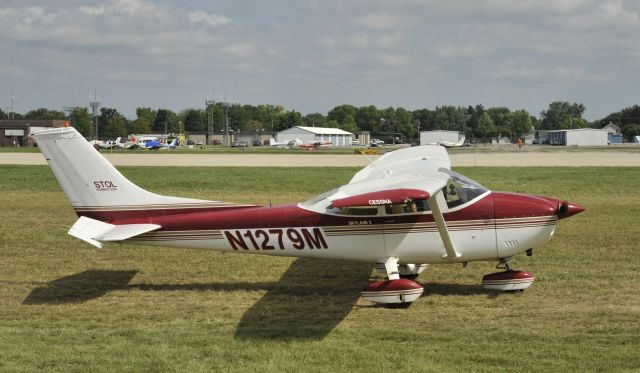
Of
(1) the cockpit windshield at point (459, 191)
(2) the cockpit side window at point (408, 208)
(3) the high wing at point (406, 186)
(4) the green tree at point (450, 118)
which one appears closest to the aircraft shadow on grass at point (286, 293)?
(2) the cockpit side window at point (408, 208)

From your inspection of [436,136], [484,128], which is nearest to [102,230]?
[436,136]

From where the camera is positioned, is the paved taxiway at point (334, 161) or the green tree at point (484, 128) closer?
the paved taxiway at point (334, 161)

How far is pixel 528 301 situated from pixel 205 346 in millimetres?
4602

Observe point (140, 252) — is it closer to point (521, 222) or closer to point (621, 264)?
point (521, 222)

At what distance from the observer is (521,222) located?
8.91m

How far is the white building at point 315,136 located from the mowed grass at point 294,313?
125 meters

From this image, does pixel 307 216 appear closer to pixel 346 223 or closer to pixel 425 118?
pixel 346 223

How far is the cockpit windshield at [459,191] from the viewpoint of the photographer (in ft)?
29.7

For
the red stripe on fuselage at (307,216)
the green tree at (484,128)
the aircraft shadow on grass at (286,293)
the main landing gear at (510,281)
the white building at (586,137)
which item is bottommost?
the aircraft shadow on grass at (286,293)

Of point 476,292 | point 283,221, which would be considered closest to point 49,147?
point 283,221

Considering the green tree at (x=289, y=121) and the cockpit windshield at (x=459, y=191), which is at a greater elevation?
the green tree at (x=289, y=121)

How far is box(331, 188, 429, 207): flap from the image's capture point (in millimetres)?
7402

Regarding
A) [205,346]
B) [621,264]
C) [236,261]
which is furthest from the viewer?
[236,261]

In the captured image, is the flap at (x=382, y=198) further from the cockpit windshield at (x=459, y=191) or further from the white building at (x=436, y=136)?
the white building at (x=436, y=136)
